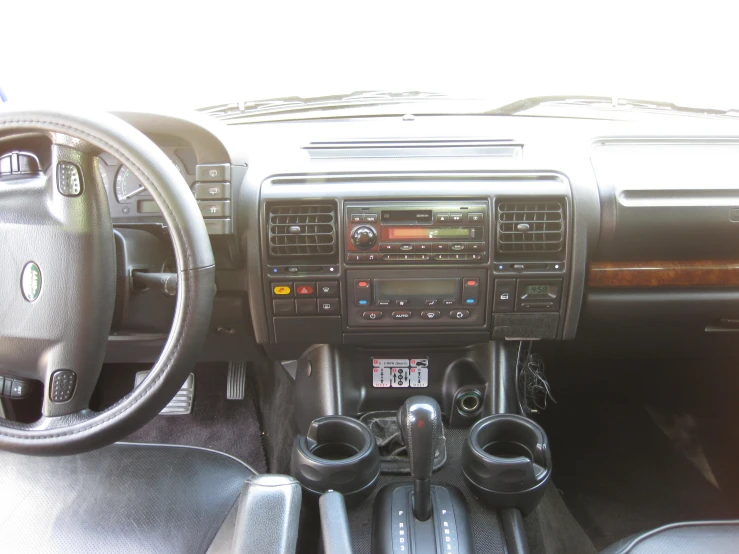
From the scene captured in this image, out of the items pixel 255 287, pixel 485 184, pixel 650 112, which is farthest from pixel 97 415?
pixel 650 112

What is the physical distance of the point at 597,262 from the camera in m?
1.56

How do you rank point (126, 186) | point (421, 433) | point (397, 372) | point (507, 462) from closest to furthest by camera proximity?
point (421, 433), point (507, 462), point (126, 186), point (397, 372)

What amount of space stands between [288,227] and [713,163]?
110cm

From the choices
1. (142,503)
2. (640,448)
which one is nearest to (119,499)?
(142,503)

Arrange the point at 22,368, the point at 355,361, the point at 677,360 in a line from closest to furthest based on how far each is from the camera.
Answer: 1. the point at 22,368
2. the point at 355,361
3. the point at 677,360

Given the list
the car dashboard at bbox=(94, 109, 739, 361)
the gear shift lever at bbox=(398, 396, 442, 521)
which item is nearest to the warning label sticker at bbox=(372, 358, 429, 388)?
the car dashboard at bbox=(94, 109, 739, 361)

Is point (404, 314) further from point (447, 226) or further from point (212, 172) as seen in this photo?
point (212, 172)

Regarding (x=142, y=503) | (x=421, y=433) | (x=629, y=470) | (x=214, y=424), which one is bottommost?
(x=629, y=470)

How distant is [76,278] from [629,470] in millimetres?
1939

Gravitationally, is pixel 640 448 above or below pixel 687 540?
below

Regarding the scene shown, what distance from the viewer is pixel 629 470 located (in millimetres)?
2150

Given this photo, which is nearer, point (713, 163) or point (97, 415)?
point (97, 415)

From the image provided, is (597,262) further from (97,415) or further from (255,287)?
(97,415)

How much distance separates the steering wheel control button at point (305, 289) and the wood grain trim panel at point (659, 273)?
72cm
